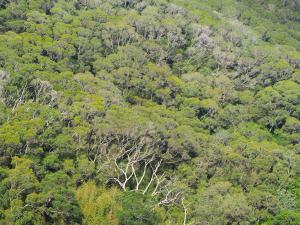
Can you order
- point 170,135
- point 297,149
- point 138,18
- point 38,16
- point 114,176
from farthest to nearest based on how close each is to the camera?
point 138,18
point 38,16
point 297,149
point 170,135
point 114,176

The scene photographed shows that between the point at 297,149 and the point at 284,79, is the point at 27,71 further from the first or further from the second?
the point at 284,79

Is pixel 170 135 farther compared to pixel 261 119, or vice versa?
pixel 261 119

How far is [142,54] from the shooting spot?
7825 centimetres

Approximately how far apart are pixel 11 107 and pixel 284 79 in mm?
53630

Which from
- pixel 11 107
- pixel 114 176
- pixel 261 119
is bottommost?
pixel 261 119

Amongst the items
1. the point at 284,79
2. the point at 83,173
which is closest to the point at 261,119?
the point at 284,79

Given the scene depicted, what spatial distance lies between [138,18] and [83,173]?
45745 mm

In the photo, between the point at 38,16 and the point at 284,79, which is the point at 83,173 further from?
the point at 284,79

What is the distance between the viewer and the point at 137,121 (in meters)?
56.9

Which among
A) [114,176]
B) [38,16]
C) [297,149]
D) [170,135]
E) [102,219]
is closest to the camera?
[102,219]

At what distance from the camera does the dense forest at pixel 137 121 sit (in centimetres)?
4741

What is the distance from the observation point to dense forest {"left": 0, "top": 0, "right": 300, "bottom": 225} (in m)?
47.4

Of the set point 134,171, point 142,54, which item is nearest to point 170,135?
point 134,171

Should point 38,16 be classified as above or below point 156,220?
above
